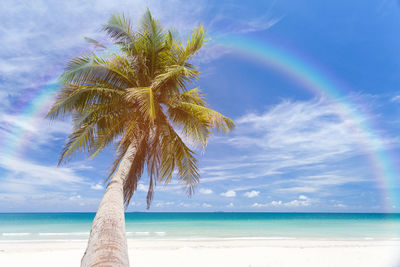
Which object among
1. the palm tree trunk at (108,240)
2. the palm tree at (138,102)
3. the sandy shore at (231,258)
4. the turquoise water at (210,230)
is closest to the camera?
the palm tree trunk at (108,240)

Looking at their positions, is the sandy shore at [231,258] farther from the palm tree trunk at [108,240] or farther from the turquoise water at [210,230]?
the turquoise water at [210,230]

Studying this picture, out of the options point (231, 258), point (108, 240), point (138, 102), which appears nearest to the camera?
point (108, 240)

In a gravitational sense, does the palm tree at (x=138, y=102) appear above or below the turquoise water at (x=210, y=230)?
above

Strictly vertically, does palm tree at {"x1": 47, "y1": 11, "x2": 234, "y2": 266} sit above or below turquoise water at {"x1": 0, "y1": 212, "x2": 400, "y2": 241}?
above

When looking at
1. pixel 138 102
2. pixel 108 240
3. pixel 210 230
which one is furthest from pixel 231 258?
pixel 210 230

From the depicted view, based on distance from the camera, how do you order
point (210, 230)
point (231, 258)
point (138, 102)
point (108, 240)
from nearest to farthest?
point (108, 240) → point (138, 102) → point (231, 258) → point (210, 230)

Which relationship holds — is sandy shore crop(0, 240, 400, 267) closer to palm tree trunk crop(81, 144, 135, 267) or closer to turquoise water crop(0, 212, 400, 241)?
palm tree trunk crop(81, 144, 135, 267)

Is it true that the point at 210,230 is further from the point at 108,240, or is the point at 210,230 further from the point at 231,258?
the point at 108,240

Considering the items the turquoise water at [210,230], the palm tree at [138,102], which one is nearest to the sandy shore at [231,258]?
the palm tree at [138,102]

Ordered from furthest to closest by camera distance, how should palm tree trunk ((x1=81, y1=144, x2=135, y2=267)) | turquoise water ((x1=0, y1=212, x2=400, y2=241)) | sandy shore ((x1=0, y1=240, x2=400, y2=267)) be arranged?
turquoise water ((x1=0, y1=212, x2=400, y2=241))
sandy shore ((x1=0, y1=240, x2=400, y2=267))
palm tree trunk ((x1=81, y1=144, x2=135, y2=267))

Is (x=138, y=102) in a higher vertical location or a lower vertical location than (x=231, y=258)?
higher

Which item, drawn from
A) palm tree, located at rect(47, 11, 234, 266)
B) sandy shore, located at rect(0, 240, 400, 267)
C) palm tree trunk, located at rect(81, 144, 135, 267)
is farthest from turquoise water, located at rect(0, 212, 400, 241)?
palm tree trunk, located at rect(81, 144, 135, 267)

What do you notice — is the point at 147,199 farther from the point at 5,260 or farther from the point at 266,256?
the point at 5,260

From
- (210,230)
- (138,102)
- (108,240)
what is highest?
(138,102)
